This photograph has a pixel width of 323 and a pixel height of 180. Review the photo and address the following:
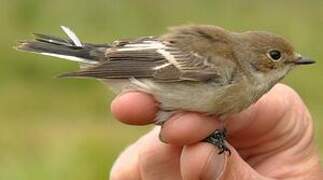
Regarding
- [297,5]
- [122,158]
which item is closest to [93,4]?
[297,5]

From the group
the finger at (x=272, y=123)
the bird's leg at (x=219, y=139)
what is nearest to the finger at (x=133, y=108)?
the bird's leg at (x=219, y=139)

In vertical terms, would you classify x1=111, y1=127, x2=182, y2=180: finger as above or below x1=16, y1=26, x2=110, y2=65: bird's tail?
below

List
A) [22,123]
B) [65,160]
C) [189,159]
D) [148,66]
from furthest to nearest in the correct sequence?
[22,123] → [65,160] → [148,66] → [189,159]

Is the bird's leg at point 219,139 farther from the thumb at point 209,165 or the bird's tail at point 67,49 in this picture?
the bird's tail at point 67,49

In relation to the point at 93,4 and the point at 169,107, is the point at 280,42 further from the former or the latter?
the point at 93,4

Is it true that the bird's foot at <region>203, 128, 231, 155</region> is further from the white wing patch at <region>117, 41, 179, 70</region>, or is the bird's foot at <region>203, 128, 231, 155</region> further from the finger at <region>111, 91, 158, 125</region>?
the white wing patch at <region>117, 41, 179, 70</region>

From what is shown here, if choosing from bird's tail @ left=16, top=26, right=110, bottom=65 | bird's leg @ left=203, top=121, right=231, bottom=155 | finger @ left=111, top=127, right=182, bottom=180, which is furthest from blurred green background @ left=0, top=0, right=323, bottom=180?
bird's leg @ left=203, top=121, right=231, bottom=155

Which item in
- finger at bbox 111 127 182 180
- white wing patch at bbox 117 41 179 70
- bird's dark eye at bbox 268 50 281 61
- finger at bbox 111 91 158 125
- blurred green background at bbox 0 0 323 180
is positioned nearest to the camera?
finger at bbox 111 91 158 125
